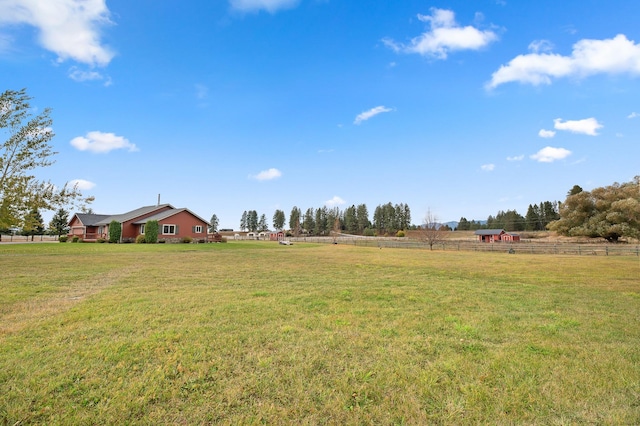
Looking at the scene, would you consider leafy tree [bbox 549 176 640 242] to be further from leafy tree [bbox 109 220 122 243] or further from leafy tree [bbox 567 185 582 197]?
leafy tree [bbox 109 220 122 243]

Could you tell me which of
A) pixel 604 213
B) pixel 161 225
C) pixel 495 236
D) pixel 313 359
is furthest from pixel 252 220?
pixel 313 359

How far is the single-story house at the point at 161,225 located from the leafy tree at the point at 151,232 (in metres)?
1.27

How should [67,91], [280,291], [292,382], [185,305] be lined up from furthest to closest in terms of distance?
1. [67,91]
2. [280,291]
3. [185,305]
4. [292,382]

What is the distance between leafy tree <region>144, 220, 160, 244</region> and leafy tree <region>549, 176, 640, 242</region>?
59204 millimetres

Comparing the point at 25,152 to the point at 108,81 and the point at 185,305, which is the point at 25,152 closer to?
the point at 185,305

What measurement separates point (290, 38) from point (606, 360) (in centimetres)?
2230

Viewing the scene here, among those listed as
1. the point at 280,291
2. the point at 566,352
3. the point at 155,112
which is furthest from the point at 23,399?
the point at 155,112

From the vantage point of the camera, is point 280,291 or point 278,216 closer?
point 280,291

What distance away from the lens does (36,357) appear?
398cm

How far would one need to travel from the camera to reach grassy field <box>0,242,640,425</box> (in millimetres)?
2975

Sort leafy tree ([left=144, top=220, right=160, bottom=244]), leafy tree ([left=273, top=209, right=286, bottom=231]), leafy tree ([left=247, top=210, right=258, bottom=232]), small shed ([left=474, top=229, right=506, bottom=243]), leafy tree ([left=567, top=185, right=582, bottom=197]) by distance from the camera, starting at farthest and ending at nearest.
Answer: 1. leafy tree ([left=247, top=210, right=258, bottom=232])
2. leafy tree ([left=273, top=209, right=286, bottom=231])
3. small shed ([left=474, top=229, right=506, bottom=243])
4. leafy tree ([left=567, top=185, right=582, bottom=197])
5. leafy tree ([left=144, top=220, right=160, bottom=244])

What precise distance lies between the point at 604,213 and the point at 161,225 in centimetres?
6166

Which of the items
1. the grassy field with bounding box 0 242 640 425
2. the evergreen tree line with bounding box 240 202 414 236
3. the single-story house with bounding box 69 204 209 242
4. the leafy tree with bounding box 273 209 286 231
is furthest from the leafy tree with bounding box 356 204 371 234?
the grassy field with bounding box 0 242 640 425

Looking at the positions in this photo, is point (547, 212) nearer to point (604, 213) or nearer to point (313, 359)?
point (604, 213)
